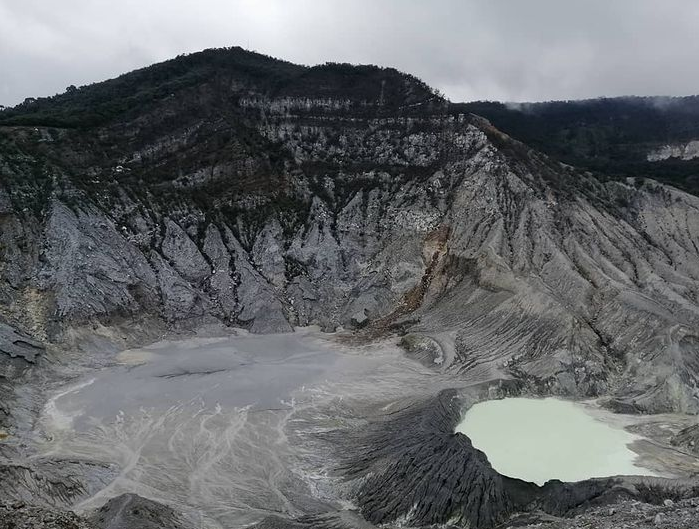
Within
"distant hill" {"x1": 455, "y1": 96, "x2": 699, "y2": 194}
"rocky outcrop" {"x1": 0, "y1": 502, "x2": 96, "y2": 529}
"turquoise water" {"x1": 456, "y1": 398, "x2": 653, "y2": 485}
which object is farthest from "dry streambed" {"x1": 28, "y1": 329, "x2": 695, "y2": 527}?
"distant hill" {"x1": 455, "y1": 96, "x2": 699, "y2": 194}

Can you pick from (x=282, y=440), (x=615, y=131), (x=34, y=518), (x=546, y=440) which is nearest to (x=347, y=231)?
(x=282, y=440)

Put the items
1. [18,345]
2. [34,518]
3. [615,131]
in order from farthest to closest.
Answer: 1. [615,131]
2. [18,345]
3. [34,518]

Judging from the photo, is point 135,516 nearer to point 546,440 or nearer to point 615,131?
point 546,440

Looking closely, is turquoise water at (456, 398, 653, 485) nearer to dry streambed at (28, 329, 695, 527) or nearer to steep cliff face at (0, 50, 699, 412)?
dry streambed at (28, 329, 695, 527)

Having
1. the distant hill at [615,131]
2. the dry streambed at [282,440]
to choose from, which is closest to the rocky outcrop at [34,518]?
the dry streambed at [282,440]

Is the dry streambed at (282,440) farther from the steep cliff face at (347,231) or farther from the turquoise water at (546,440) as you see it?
the steep cliff face at (347,231)

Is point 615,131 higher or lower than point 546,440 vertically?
higher
